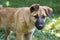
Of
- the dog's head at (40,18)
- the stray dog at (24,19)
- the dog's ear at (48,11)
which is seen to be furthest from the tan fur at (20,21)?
the dog's ear at (48,11)

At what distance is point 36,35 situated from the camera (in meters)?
9.62

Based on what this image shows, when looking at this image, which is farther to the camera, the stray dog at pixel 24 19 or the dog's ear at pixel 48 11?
the dog's ear at pixel 48 11

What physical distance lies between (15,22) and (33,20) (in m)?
0.74

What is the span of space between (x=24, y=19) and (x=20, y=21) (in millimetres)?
116

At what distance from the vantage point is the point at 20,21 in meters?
8.24

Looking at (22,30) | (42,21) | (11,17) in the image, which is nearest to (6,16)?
(11,17)

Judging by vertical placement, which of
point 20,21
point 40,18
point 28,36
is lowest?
point 28,36

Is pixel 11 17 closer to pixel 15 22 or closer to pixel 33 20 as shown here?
pixel 15 22

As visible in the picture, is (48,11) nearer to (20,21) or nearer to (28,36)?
(20,21)

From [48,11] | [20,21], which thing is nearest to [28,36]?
[20,21]

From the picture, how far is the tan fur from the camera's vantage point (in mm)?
8188

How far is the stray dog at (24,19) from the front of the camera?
785 cm

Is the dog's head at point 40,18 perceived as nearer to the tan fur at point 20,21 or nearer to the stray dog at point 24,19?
the stray dog at point 24,19

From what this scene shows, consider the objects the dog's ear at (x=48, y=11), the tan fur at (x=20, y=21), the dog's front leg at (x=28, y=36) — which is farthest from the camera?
the dog's front leg at (x=28, y=36)
